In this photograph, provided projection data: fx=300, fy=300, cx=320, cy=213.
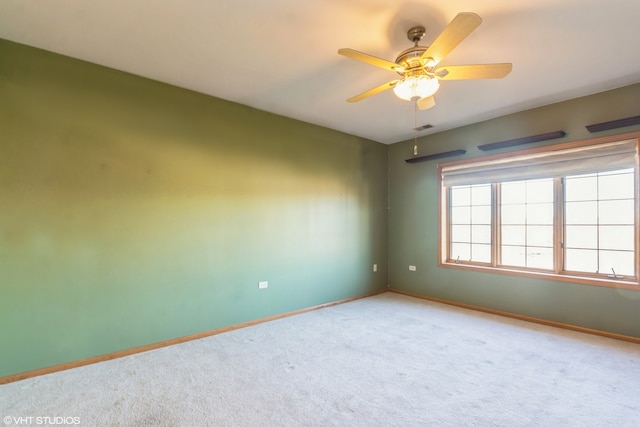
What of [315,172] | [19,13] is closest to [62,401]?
[19,13]

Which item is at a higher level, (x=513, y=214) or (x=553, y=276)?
(x=513, y=214)

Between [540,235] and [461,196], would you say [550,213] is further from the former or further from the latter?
[461,196]

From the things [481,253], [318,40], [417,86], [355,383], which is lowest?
[355,383]

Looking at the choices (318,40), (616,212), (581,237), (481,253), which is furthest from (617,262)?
(318,40)

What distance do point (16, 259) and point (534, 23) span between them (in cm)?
432

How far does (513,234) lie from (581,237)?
71 cm

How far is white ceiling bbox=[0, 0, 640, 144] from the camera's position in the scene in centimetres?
201

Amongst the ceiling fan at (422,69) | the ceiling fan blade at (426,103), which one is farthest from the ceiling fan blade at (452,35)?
the ceiling fan blade at (426,103)

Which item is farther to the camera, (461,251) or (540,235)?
(461,251)

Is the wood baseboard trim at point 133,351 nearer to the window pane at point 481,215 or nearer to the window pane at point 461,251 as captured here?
the window pane at point 461,251

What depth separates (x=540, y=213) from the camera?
3854 millimetres

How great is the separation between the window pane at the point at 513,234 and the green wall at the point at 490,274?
479 millimetres

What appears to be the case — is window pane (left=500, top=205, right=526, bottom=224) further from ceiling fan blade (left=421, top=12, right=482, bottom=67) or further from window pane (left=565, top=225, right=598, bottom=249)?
ceiling fan blade (left=421, top=12, right=482, bottom=67)

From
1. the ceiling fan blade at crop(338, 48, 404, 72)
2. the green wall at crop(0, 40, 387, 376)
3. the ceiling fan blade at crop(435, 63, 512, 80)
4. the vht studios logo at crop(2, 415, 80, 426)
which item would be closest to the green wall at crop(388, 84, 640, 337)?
the green wall at crop(0, 40, 387, 376)
